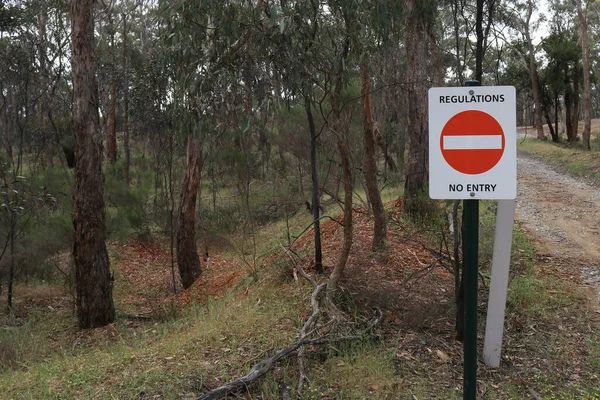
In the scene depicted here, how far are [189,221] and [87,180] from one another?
3.67 meters

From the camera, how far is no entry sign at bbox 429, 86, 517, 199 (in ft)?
8.22

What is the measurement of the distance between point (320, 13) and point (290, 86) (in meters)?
0.70

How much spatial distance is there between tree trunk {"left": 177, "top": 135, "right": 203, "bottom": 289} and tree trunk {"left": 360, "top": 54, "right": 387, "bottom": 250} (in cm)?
456

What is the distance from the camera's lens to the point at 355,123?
39.8 feet

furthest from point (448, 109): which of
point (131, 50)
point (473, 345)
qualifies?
point (131, 50)

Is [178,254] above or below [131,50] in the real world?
below

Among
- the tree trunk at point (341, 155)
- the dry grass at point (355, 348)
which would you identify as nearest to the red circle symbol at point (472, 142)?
the dry grass at point (355, 348)

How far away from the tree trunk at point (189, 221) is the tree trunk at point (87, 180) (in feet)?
9.89

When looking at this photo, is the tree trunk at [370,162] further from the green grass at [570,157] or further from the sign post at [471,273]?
the green grass at [570,157]

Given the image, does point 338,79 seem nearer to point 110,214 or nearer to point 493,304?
point 493,304

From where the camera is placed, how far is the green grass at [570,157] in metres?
16.2

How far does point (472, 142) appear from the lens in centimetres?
253

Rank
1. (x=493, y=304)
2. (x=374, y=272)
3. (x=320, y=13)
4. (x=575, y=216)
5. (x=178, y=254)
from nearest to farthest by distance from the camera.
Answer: (x=493, y=304), (x=320, y=13), (x=374, y=272), (x=575, y=216), (x=178, y=254)

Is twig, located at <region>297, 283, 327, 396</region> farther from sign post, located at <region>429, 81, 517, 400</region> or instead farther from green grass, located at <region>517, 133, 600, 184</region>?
green grass, located at <region>517, 133, 600, 184</region>
